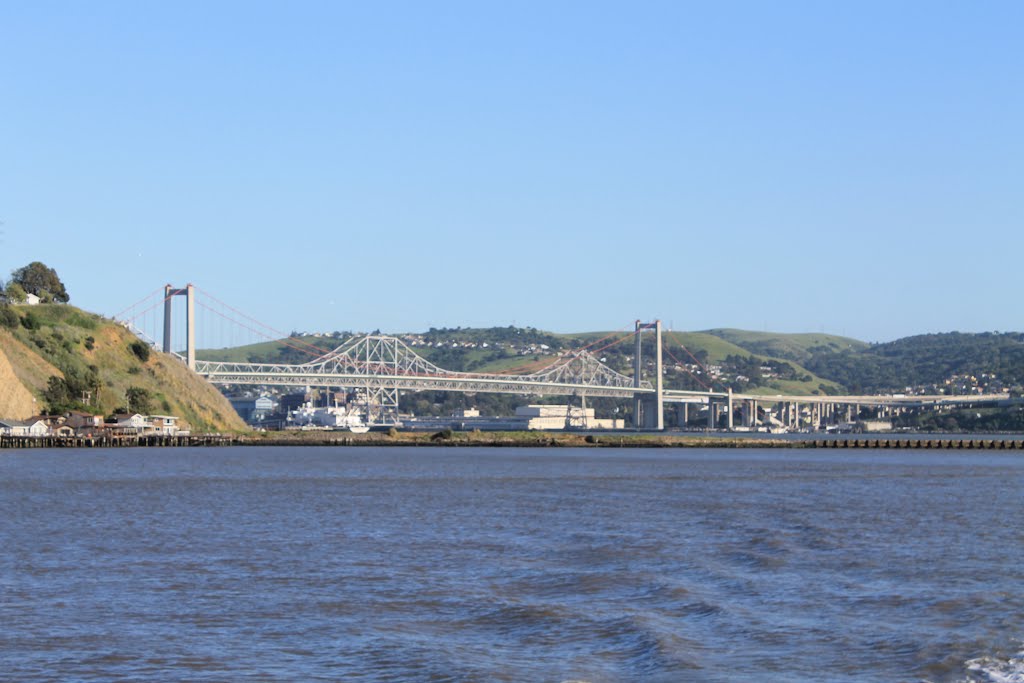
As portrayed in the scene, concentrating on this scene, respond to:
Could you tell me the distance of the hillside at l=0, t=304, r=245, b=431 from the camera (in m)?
73.6

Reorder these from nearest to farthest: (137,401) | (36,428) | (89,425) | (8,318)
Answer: (36,428) < (89,425) < (8,318) < (137,401)

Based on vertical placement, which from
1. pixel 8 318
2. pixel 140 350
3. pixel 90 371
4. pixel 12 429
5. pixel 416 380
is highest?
pixel 8 318

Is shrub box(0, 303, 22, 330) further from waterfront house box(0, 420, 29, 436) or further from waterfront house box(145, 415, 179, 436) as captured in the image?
waterfront house box(145, 415, 179, 436)

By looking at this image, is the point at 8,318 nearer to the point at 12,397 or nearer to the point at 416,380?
the point at 12,397

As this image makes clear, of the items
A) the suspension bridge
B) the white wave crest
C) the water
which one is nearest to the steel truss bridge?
the suspension bridge

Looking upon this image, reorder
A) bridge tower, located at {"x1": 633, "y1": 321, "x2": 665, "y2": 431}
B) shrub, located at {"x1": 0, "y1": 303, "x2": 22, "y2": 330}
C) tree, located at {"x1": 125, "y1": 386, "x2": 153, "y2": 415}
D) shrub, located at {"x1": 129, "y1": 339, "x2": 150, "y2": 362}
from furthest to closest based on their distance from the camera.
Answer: bridge tower, located at {"x1": 633, "y1": 321, "x2": 665, "y2": 431}, shrub, located at {"x1": 129, "y1": 339, "x2": 150, "y2": 362}, tree, located at {"x1": 125, "y1": 386, "x2": 153, "y2": 415}, shrub, located at {"x1": 0, "y1": 303, "x2": 22, "y2": 330}

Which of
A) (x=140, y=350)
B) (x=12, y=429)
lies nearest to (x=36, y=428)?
(x=12, y=429)

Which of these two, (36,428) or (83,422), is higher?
(83,422)

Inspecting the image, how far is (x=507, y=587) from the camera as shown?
1644 centimetres

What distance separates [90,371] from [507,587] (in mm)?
67576

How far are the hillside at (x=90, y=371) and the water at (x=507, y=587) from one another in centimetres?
4121

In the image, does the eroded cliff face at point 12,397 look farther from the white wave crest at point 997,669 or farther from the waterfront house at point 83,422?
the white wave crest at point 997,669

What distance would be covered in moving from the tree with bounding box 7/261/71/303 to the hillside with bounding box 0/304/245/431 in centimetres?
1133

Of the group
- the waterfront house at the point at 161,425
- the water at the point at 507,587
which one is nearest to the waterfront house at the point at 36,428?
the waterfront house at the point at 161,425
